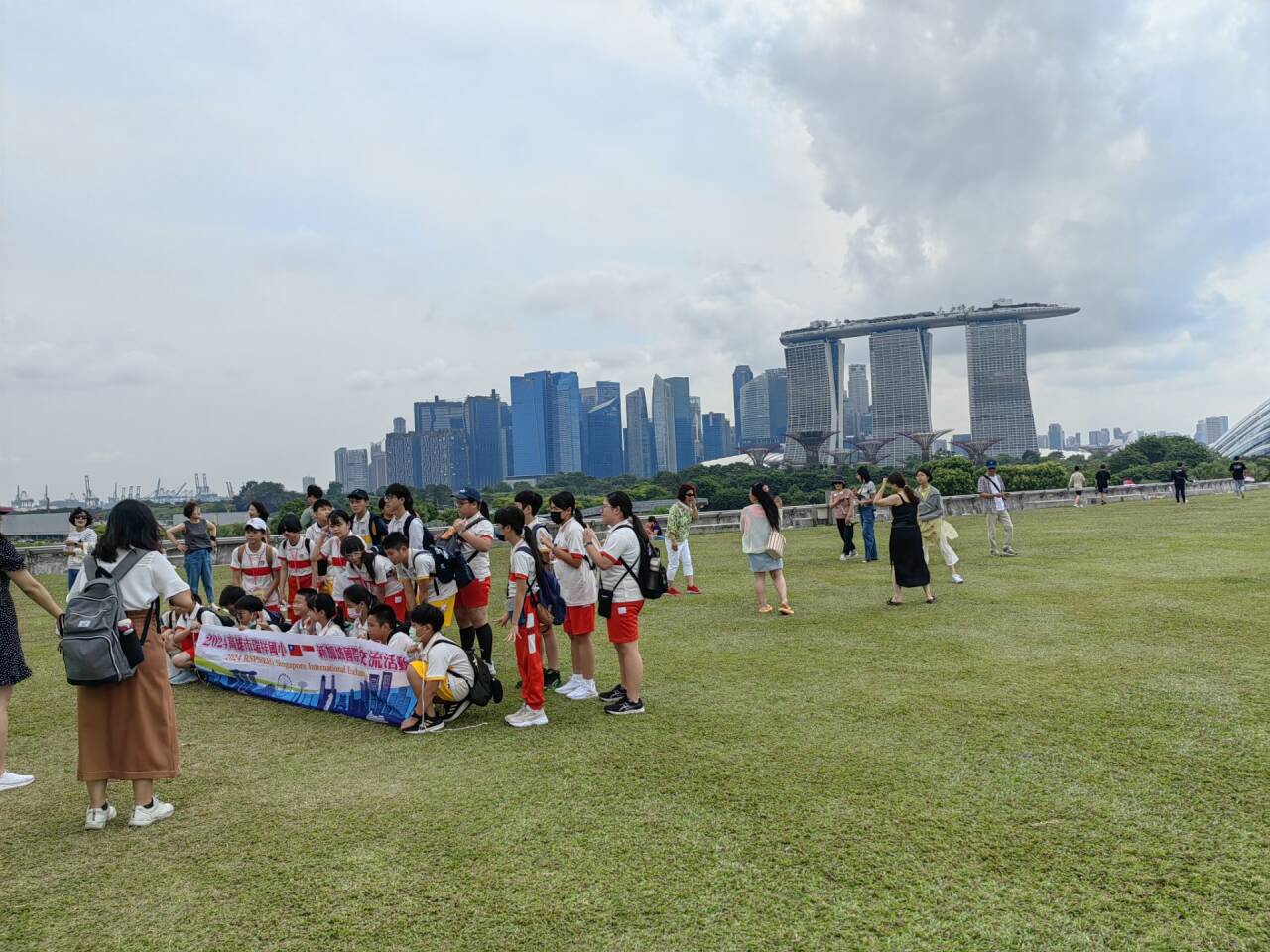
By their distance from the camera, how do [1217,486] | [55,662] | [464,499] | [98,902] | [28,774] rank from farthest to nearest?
[1217,486], [55,662], [464,499], [28,774], [98,902]

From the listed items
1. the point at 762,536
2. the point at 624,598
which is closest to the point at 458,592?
the point at 624,598

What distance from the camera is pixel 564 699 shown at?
6543 mm

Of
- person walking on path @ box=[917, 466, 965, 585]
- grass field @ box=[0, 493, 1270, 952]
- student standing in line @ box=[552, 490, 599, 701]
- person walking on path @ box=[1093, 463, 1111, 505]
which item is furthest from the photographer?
person walking on path @ box=[1093, 463, 1111, 505]

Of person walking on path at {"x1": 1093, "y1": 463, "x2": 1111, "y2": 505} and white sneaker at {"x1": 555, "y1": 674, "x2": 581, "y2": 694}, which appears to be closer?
white sneaker at {"x1": 555, "y1": 674, "x2": 581, "y2": 694}

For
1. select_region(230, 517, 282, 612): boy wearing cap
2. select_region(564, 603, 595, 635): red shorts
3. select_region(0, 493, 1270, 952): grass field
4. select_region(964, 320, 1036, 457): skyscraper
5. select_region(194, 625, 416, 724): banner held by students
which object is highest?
select_region(964, 320, 1036, 457): skyscraper

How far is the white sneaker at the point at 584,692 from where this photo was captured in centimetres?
653

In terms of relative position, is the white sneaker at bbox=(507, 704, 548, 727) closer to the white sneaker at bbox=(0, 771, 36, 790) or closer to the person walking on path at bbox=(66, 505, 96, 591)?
the white sneaker at bbox=(0, 771, 36, 790)

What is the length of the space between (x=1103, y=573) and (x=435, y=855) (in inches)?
422

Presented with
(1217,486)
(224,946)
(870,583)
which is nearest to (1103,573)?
(870,583)

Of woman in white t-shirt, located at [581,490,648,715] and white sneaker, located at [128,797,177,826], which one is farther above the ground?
woman in white t-shirt, located at [581,490,648,715]

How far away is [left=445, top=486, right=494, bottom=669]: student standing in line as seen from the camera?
272 inches

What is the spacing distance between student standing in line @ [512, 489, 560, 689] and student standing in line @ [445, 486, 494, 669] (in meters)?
0.42

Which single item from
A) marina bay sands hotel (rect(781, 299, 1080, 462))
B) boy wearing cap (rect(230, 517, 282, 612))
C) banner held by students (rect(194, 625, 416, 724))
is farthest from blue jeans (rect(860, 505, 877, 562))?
marina bay sands hotel (rect(781, 299, 1080, 462))

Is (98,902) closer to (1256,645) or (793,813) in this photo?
(793,813)
